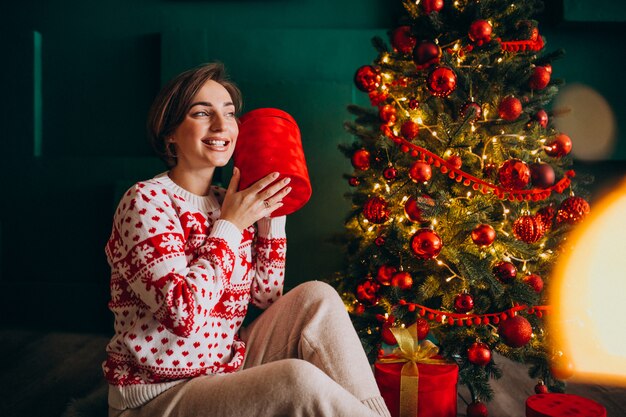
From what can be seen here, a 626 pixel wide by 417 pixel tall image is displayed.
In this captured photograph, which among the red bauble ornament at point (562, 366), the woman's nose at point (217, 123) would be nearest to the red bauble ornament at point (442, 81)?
the woman's nose at point (217, 123)

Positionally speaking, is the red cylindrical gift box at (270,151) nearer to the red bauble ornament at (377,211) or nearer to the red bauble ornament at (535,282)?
the red bauble ornament at (377,211)

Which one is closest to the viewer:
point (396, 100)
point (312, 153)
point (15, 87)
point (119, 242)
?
point (119, 242)

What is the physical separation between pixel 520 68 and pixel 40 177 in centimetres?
228

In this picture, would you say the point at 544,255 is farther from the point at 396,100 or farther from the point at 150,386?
the point at 150,386

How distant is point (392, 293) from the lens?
5.16ft

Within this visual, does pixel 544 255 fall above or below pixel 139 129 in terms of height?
below

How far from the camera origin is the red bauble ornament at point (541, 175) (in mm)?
1499

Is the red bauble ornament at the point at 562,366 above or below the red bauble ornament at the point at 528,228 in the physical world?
below

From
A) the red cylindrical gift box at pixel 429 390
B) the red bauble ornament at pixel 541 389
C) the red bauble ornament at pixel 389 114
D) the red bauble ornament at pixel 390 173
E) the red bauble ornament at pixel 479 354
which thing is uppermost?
the red bauble ornament at pixel 389 114

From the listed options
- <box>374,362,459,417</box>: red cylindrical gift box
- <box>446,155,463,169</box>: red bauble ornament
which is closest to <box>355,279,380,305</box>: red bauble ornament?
<box>374,362,459,417</box>: red cylindrical gift box

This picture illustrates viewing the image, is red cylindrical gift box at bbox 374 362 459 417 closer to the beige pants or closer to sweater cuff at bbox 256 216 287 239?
the beige pants

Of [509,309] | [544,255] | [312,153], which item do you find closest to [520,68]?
[544,255]

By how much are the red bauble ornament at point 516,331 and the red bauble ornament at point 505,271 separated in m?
0.12

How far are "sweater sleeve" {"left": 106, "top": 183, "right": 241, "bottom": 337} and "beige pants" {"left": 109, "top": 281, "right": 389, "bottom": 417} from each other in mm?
151
